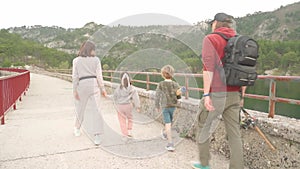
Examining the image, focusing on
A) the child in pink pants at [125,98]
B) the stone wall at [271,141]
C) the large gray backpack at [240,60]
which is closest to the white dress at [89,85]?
the child in pink pants at [125,98]

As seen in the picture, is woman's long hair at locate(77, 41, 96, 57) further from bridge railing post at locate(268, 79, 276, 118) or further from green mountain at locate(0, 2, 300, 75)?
bridge railing post at locate(268, 79, 276, 118)

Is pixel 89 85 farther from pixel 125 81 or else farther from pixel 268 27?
pixel 268 27

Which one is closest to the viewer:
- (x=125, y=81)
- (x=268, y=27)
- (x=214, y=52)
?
(x=214, y=52)

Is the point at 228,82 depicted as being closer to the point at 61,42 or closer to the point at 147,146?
the point at 147,146

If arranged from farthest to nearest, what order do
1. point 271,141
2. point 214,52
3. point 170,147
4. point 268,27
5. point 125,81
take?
point 268,27 → point 125,81 → point 170,147 → point 271,141 → point 214,52

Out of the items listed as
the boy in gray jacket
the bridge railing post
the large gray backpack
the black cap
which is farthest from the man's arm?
the boy in gray jacket

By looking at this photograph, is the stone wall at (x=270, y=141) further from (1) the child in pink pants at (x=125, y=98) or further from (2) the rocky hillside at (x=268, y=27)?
(2) the rocky hillside at (x=268, y=27)

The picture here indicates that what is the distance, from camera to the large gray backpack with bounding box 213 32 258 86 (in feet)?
7.73

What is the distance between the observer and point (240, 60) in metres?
2.37

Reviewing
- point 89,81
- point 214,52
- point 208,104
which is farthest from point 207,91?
point 89,81

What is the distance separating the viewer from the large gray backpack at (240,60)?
236 cm

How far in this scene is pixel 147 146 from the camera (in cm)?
409

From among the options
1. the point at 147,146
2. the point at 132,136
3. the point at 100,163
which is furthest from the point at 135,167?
the point at 132,136

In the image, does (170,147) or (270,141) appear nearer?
(270,141)
